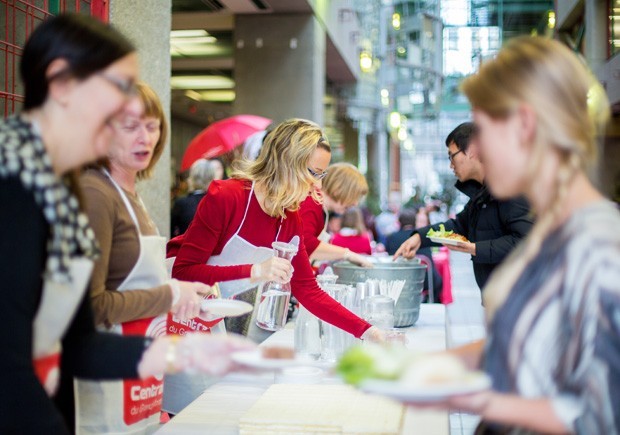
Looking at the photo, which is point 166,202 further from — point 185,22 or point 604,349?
point 185,22

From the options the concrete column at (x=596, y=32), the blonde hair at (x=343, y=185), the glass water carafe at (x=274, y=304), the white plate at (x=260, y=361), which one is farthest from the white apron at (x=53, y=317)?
the concrete column at (x=596, y=32)

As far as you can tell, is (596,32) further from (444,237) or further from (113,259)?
(113,259)

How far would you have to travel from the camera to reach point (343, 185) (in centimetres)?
546

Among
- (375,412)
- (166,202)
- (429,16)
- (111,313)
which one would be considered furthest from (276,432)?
(429,16)

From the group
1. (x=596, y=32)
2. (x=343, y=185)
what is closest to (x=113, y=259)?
(x=343, y=185)

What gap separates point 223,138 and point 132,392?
5.29 meters

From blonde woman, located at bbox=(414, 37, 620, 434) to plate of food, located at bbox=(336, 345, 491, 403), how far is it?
4cm

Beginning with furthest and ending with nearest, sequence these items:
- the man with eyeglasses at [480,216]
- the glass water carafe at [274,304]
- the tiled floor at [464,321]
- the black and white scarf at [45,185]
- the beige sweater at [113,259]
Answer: the tiled floor at [464,321] < the man with eyeglasses at [480,216] < the glass water carafe at [274,304] < the beige sweater at [113,259] < the black and white scarf at [45,185]

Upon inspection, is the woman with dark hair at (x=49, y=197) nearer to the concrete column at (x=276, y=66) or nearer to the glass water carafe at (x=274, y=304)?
the glass water carafe at (x=274, y=304)

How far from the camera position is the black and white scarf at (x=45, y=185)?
49.4 inches

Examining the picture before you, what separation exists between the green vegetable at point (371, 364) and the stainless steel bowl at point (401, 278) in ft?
6.80

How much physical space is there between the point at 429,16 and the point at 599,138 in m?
21.0

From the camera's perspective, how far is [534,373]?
118 cm

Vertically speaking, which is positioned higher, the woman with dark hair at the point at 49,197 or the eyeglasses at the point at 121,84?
the eyeglasses at the point at 121,84
